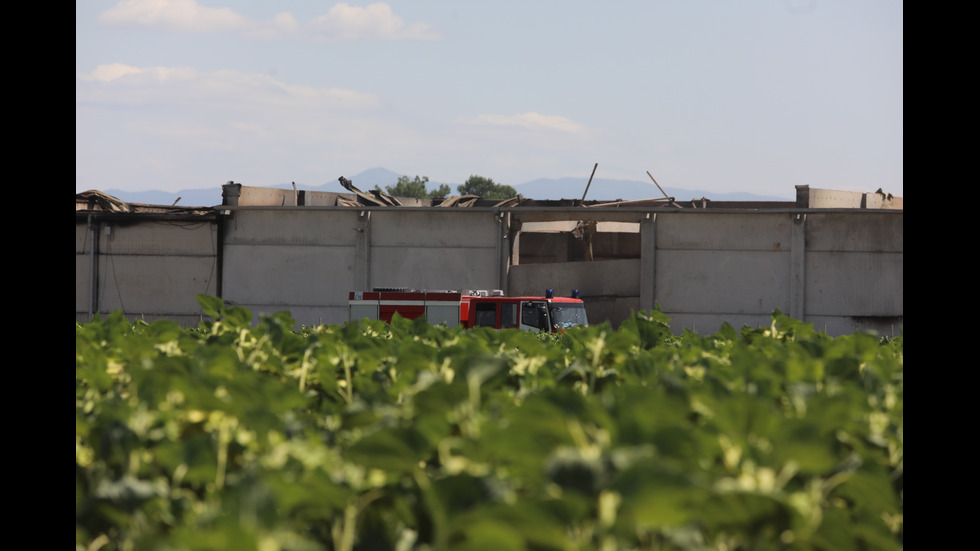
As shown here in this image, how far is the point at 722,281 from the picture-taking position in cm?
2864

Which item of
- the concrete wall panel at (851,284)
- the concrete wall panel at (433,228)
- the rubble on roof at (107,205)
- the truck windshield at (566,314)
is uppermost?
the rubble on roof at (107,205)

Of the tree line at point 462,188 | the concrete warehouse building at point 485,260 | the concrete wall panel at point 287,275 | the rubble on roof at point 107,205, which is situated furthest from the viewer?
the tree line at point 462,188

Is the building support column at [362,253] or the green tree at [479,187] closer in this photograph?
the building support column at [362,253]

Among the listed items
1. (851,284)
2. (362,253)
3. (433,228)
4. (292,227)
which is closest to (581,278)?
(433,228)

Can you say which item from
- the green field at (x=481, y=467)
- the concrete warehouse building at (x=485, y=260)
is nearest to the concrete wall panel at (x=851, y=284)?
the concrete warehouse building at (x=485, y=260)

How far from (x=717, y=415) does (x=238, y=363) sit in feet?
4.21

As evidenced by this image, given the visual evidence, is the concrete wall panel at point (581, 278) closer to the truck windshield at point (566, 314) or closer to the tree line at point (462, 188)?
the truck windshield at point (566, 314)

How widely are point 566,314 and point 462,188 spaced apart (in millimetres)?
110553

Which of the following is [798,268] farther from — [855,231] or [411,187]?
[411,187]

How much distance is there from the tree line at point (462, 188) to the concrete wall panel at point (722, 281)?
9580 cm

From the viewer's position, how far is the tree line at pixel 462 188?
13138 cm

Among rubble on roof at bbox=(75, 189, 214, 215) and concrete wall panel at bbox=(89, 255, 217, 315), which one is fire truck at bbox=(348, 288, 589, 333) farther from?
rubble on roof at bbox=(75, 189, 214, 215)

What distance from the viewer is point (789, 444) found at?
1.48m

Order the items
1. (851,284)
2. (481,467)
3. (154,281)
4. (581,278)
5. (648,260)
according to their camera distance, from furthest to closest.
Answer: (581,278) → (154,281) → (648,260) → (851,284) → (481,467)
